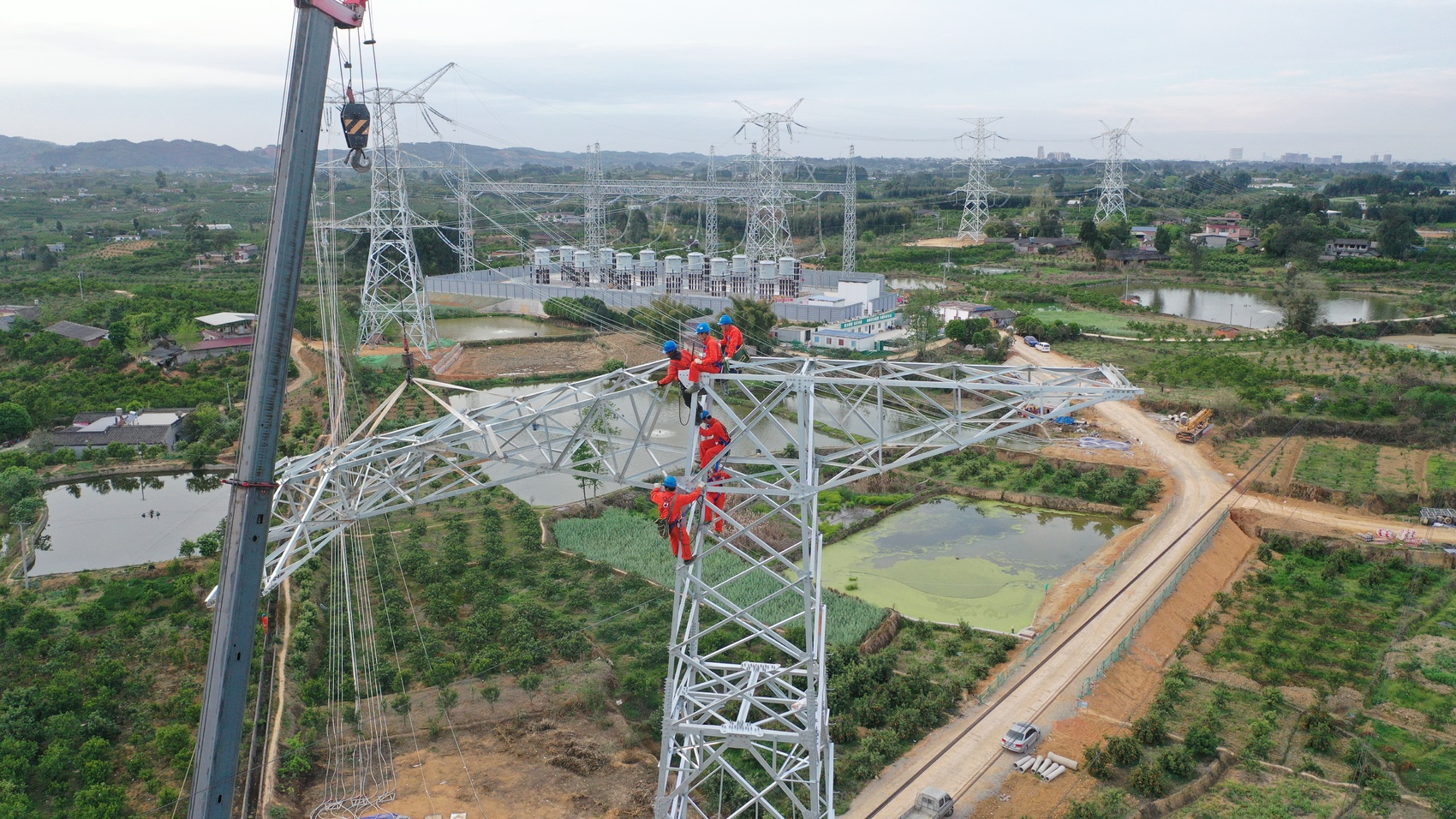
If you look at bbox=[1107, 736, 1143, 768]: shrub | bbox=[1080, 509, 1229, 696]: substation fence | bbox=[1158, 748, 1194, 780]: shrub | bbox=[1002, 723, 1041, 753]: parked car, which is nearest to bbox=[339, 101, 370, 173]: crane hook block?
bbox=[1002, 723, 1041, 753]: parked car

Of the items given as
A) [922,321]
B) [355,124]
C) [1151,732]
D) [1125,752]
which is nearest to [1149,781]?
[1125,752]

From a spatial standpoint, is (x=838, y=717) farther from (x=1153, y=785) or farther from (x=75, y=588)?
(x=75, y=588)

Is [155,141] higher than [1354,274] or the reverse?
higher

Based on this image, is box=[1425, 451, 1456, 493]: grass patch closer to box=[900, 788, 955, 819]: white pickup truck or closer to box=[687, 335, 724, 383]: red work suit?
box=[900, 788, 955, 819]: white pickup truck

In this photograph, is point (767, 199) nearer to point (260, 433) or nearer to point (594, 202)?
point (594, 202)

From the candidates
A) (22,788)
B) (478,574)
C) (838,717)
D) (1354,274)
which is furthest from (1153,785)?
(1354,274)
